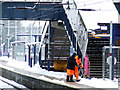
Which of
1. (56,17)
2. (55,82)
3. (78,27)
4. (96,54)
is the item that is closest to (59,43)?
(56,17)

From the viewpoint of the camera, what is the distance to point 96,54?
61.2 ft

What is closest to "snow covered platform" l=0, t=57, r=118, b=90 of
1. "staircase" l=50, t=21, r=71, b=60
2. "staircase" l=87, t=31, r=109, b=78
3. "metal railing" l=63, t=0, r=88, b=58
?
"metal railing" l=63, t=0, r=88, b=58

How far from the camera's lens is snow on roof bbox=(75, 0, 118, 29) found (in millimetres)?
17545

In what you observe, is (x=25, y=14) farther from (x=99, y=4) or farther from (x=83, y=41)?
(x=83, y=41)

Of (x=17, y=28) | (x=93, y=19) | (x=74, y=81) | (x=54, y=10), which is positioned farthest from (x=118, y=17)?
(x=17, y=28)

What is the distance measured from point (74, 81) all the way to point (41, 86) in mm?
1551

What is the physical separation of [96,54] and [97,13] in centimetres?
231

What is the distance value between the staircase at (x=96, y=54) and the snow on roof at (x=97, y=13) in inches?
47.9

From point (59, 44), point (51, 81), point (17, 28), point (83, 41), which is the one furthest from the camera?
point (17, 28)

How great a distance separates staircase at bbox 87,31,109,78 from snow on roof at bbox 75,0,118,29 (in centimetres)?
122

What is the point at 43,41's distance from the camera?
2933cm

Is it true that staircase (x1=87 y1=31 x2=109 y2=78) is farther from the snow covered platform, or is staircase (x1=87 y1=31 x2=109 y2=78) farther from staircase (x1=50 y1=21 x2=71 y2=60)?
staircase (x1=50 y1=21 x2=71 y2=60)

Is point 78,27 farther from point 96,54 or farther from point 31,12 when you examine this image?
point 31,12

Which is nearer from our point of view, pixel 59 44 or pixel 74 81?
pixel 74 81
